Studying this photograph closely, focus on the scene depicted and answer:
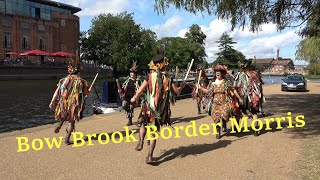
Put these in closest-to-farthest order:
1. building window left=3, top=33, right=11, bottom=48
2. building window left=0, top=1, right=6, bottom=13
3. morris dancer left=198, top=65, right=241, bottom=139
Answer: morris dancer left=198, top=65, right=241, bottom=139
building window left=3, top=33, right=11, bottom=48
building window left=0, top=1, right=6, bottom=13

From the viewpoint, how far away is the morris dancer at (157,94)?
21.6 feet

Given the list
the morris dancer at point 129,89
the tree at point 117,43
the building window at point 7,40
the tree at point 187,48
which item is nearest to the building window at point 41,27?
the building window at point 7,40

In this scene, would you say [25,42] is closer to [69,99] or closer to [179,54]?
[179,54]

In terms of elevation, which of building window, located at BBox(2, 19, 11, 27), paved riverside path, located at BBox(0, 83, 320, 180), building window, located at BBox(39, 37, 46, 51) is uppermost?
building window, located at BBox(2, 19, 11, 27)

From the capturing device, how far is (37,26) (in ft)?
220

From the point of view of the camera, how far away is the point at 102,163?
260 inches

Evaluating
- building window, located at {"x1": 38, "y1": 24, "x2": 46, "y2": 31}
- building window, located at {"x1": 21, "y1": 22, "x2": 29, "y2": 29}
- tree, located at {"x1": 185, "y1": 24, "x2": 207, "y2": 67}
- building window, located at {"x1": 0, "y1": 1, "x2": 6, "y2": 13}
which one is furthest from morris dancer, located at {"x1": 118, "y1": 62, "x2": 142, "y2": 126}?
tree, located at {"x1": 185, "y1": 24, "x2": 207, "y2": 67}

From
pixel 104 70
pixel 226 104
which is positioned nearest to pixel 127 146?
pixel 226 104

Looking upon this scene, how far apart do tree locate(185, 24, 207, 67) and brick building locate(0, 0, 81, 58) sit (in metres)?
41.2

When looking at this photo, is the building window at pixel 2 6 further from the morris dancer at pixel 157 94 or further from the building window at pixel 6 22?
the morris dancer at pixel 157 94

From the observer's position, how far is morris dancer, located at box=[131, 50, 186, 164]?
6.59m

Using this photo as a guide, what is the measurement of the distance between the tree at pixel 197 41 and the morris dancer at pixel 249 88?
98.3 metres

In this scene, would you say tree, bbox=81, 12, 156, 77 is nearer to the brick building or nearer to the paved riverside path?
the brick building

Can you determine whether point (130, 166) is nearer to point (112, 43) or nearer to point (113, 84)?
point (113, 84)
